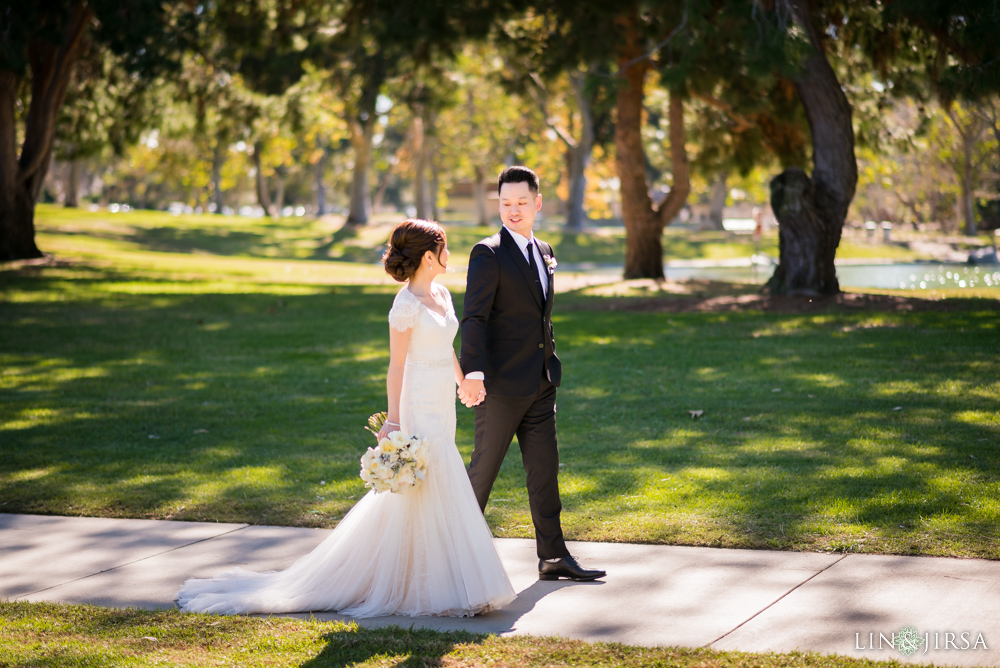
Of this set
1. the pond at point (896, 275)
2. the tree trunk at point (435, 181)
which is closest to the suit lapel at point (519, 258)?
the pond at point (896, 275)

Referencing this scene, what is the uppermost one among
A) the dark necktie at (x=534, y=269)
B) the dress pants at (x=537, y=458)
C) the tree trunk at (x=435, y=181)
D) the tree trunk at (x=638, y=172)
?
the tree trunk at (x=435, y=181)

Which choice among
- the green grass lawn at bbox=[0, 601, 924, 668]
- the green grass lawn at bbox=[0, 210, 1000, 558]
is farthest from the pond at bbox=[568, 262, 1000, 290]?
the green grass lawn at bbox=[0, 601, 924, 668]

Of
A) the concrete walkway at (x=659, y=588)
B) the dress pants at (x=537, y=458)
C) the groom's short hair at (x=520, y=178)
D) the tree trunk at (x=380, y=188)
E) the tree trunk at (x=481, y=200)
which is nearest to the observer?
the concrete walkway at (x=659, y=588)

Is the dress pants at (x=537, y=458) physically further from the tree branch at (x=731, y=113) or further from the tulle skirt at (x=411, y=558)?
the tree branch at (x=731, y=113)

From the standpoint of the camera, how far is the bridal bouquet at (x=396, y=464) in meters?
4.34

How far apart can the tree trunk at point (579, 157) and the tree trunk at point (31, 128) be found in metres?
20.5

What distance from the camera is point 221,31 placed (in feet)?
74.7

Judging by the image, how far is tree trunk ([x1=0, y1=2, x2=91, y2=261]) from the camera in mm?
21453

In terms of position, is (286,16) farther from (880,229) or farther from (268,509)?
(880,229)

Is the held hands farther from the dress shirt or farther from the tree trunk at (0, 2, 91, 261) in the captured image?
the tree trunk at (0, 2, 91, 261)

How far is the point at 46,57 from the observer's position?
22.0m

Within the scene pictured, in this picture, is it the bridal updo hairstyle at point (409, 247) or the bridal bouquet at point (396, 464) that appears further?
the bridal updo hairstyle at point (409, 247)

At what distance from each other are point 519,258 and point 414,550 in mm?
1526

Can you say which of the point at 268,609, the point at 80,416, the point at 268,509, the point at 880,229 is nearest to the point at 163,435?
the point at 80,416
